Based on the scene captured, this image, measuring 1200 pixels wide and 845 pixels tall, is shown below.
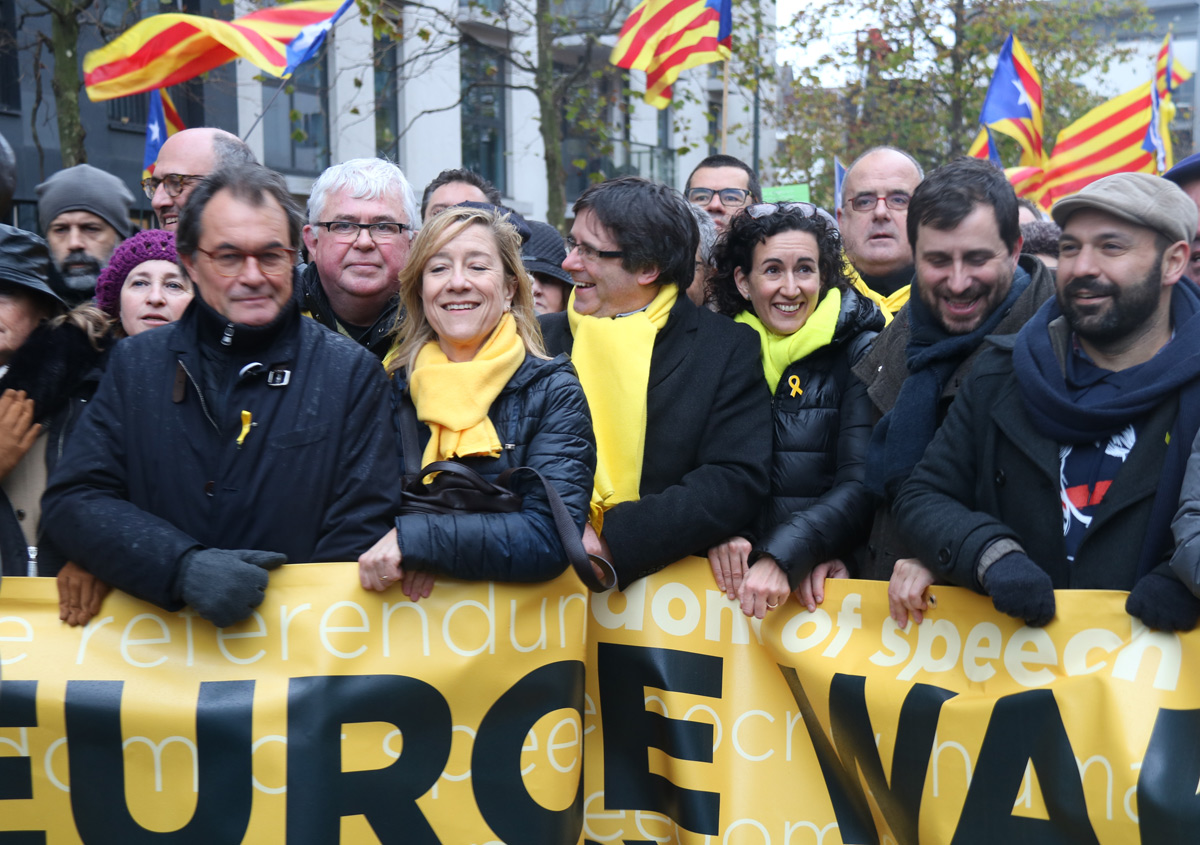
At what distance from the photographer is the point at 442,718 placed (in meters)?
3.06

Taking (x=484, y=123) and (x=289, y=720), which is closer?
(x=289, y=720)

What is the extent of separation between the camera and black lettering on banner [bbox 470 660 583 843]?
3.07 m

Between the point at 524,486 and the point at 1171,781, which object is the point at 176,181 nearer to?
the point at 524,486

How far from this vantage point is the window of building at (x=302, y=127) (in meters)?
17.9

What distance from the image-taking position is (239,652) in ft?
9.86

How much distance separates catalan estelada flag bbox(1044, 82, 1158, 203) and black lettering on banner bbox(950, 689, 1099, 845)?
8.52 metres

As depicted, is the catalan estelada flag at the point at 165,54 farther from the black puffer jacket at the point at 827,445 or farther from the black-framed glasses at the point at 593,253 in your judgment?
the black puffer jacket at the point at 827,445

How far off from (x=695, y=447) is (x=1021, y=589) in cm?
104

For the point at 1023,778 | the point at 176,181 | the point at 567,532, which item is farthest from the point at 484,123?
the point at 1023,778

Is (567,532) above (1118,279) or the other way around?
the other way around

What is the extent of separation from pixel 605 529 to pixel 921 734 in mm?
1019

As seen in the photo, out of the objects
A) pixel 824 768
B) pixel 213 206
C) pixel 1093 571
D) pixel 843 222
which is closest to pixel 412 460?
pixel 213 206

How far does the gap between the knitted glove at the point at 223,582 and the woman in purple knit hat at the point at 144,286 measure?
1126 millimetres

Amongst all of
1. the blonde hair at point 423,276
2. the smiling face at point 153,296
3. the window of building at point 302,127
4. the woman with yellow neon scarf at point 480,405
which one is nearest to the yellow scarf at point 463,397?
the woman with yellow neon scarf at point 480,405
